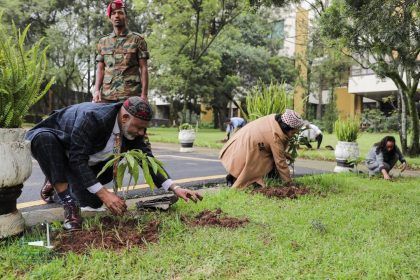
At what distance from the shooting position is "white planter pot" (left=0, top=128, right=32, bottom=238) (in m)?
2.57

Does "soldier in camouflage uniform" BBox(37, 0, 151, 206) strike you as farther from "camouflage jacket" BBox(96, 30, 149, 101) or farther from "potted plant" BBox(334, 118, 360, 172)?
"potted plant" BBox(334, 118, 360, 172)

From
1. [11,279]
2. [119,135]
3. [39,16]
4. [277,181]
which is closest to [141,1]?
[39,16]

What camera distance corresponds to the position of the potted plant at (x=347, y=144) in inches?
275

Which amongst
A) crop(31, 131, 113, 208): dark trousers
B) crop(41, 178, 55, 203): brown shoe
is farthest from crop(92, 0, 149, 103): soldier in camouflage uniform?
crop(31, 131, 113, 208): dark trousers

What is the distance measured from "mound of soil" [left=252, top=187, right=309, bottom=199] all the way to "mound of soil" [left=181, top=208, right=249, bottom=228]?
120cm

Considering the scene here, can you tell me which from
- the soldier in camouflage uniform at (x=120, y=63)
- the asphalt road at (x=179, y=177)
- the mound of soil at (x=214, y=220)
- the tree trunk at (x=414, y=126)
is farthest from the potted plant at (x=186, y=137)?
the mound of soil at (x=214, y=220)

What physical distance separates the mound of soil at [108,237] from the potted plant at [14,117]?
38 cm

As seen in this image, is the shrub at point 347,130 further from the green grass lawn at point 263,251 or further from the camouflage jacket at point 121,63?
the camouflage jacket at point 121,63

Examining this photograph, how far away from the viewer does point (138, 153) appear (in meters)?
2.80

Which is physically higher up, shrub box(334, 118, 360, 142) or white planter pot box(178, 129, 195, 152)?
shrub box(334, 118, 360, 142)

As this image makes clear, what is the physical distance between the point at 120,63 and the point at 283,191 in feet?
7.35

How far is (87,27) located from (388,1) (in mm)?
22080

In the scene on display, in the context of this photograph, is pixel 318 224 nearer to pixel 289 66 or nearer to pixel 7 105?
pixel 7 105

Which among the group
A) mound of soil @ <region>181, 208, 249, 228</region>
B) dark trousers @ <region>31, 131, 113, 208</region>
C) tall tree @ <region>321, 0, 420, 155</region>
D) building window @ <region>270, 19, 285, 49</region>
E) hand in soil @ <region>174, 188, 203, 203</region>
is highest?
building window @ <region>270, 19, 285, 49</region>
